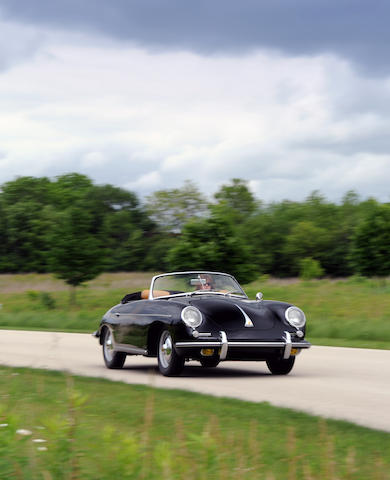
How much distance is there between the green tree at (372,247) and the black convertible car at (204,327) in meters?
35.5

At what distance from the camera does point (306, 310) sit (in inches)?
1307

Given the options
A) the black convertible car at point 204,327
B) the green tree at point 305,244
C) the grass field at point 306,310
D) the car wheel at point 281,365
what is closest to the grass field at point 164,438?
the black convertible car at point 204,327

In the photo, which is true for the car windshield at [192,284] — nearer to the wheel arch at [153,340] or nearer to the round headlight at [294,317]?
the wheel arch at [153,340]

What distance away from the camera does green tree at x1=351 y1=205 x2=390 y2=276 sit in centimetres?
4744

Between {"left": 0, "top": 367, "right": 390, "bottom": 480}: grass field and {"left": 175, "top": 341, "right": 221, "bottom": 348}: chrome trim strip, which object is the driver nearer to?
{"left": 175, "top": 341, "right": 221, "bottom": 348}: chrome trim strip

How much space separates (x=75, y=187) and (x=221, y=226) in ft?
299

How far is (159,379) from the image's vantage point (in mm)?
11516

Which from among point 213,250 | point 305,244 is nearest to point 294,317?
point 213,250

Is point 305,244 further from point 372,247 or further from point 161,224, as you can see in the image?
point 372,247

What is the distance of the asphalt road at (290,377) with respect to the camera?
881 cm

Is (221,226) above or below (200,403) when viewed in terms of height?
above

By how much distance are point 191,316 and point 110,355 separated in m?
2.59

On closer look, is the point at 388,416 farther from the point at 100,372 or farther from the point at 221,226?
the point at 221,226

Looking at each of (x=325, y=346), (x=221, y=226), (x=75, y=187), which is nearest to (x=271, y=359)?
(x=325, y=346)
